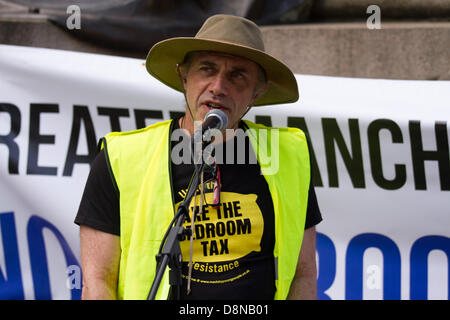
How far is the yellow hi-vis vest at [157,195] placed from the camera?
6.33ft

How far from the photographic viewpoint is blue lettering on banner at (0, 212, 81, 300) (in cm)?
323

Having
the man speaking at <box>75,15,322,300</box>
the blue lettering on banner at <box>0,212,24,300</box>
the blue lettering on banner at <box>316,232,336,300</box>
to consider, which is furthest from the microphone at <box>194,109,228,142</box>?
the blue lettering on banner at <box>0,212,24,300</box>

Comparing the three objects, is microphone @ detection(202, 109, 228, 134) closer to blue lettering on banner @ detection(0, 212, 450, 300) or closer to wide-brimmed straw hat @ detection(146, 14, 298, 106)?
wide-brimmed straw hat @ detection(146, 14, 298, 106)

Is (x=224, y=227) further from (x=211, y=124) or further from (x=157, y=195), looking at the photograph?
(x=211, y=124)

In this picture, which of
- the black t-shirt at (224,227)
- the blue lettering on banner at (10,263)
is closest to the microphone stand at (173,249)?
the black t-shirt at (224,227)

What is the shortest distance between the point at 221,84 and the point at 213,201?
0.42m

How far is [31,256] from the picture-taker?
Answer: 328 cm

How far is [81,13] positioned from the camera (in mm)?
3746

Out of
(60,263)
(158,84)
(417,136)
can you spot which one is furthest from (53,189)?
(417,136)

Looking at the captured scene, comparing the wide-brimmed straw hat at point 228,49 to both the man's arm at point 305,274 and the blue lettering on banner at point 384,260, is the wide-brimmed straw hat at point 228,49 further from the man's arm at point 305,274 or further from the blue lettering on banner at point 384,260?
the blue lettering on banner at point 384,260

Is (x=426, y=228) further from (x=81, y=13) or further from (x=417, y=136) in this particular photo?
(x=81, y=13)

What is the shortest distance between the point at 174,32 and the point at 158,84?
0.57 m

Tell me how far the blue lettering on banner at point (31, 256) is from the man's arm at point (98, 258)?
4.61 feet

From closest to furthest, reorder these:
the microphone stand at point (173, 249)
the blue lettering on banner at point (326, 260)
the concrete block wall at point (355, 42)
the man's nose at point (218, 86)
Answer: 1. the microphone stand at point (173, 249)
2. the man's nose at point (218, 86)
3. the blue lettering on banner at point (326, 260)
4. the concrete block wall at point (355, 42)
